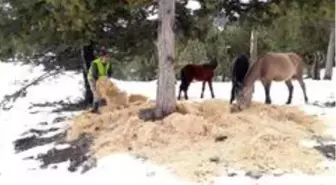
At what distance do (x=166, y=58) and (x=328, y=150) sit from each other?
3525 mm

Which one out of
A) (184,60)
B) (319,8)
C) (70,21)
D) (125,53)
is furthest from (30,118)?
(184,60)

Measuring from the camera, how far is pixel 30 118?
16953 mm

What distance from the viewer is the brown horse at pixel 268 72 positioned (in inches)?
548

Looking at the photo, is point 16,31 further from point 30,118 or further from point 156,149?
point 156,149

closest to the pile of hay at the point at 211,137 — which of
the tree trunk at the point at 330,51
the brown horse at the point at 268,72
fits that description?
the brown horse at the point at 268,72

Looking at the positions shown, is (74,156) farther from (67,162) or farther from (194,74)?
(194,74)

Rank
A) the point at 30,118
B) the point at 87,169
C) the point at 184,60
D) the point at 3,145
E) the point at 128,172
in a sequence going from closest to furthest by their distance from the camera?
1. the point at 128,172
2. the point at 87,169
3. the point at 3,145
4. the point at 30,118
5. the point at 184,60

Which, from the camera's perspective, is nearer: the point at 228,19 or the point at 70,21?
the point at 70,21

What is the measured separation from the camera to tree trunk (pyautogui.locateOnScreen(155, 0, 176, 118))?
1178 cm

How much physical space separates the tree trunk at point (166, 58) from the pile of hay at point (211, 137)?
1.02 feet

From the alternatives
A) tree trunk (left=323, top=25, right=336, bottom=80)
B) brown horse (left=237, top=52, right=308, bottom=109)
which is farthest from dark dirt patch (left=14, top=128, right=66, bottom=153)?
tree trunk (left=323, top=25, right=336, bottom=80)

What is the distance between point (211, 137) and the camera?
1069cm

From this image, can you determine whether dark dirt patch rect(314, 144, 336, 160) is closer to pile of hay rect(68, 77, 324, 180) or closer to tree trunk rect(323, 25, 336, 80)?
pile of hay rect(68, 77, 324, 180)

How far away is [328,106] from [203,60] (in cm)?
1757
